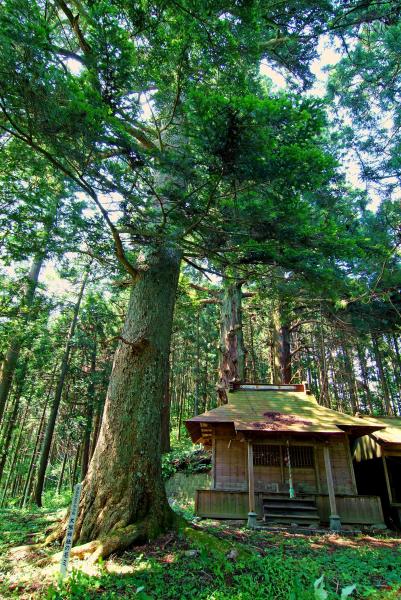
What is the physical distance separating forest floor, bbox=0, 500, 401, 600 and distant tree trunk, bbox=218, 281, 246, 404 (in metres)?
8.44

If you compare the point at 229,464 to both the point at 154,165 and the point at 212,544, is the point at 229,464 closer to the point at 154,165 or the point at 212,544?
the point at 212,544

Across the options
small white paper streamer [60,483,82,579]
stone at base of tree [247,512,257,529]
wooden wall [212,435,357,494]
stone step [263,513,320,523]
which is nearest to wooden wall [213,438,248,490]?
wooden wall [212,435,357,494]

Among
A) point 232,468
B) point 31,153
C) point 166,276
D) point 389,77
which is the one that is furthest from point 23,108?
point 389,77

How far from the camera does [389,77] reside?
34.6 feet

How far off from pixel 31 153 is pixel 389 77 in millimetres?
10816

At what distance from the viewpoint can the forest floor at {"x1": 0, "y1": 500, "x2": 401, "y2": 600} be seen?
10.9ft

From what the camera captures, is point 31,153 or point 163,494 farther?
point 31,153

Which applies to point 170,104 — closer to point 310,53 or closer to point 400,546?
point 310,53

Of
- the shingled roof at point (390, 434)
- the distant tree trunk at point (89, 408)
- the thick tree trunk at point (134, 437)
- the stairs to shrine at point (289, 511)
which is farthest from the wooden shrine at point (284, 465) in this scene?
the distant tree trunk at point (89, 408)

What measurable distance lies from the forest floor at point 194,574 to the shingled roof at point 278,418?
4.22 m

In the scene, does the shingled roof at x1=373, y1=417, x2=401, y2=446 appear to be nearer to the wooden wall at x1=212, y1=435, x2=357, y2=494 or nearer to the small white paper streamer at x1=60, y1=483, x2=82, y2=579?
the wooden wall at x1=212, y1=435, x2=357, y2=494

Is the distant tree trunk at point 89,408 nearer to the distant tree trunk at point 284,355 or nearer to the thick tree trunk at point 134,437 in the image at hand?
the distant tree trunk at point 284,355

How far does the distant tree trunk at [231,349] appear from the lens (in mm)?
13477

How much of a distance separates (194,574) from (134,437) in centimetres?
172
